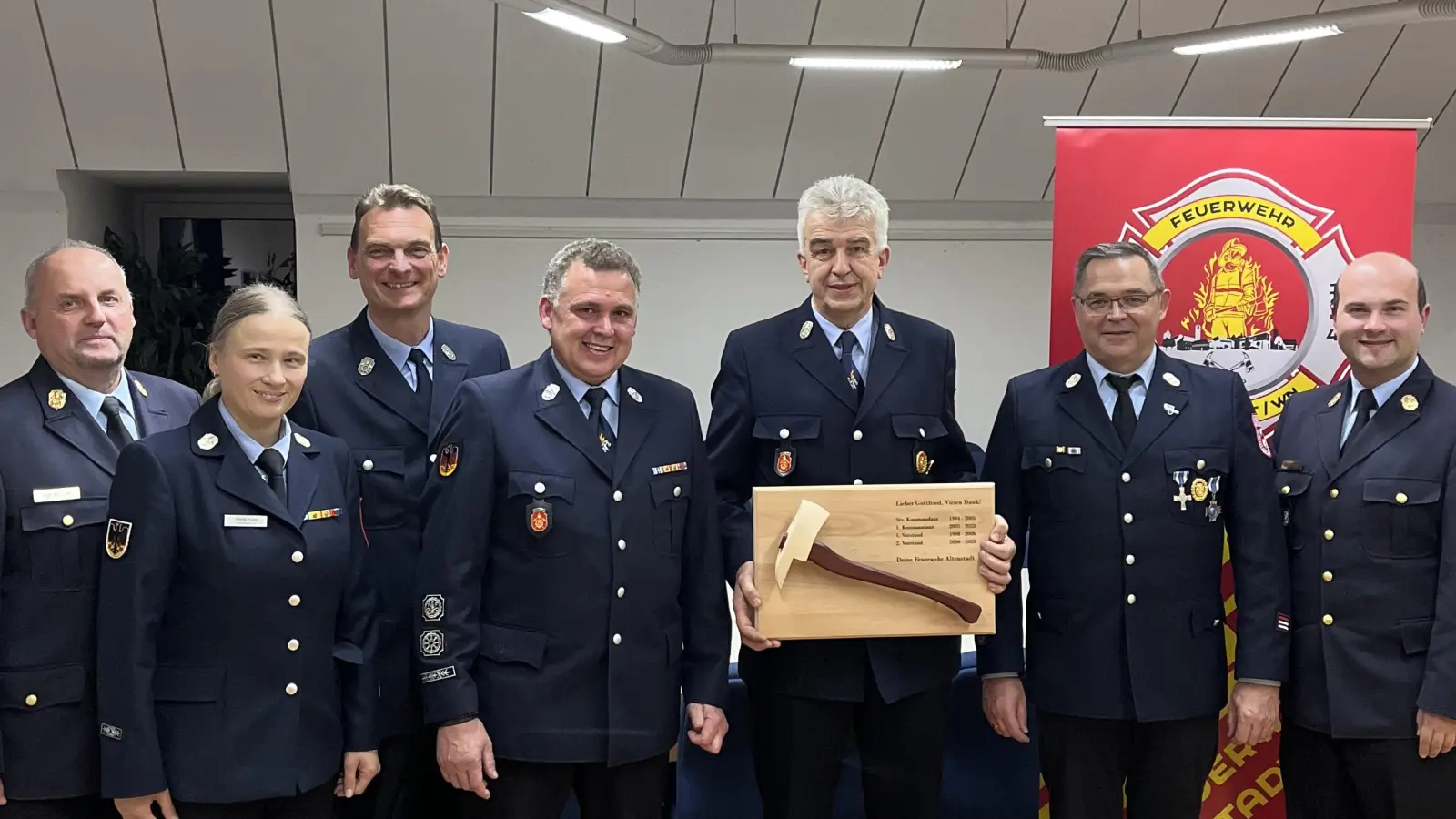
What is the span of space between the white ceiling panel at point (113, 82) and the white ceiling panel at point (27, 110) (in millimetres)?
66

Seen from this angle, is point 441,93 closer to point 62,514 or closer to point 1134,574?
point 62,514

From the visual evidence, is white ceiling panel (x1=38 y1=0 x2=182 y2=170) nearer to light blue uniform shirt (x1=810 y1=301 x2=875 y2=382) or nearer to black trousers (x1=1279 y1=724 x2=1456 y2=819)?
light blue uniform shirt (x1=810 y1=301 x2=875 y2=382)

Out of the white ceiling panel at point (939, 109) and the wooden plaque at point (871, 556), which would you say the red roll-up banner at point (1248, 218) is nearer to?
the wooden plaque at point (871, 556)

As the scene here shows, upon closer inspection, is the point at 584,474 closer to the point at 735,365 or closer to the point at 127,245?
the point at 735,365

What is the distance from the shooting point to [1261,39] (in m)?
5.77

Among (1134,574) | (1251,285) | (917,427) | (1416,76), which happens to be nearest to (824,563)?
(917,427)

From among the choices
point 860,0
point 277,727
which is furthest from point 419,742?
point 860,0

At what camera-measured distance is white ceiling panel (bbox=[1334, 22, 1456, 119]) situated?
21.5 ft

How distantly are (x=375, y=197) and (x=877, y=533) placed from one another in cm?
146

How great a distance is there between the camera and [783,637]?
2316mm

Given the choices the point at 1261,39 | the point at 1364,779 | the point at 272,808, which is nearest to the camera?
the point at 272,808

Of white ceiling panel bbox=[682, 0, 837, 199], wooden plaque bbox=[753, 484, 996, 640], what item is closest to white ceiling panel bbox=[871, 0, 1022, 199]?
white ceiling panel bbox=[682, 0, 837, 199]

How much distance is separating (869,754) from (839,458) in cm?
68

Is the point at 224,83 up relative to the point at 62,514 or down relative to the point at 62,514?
up
